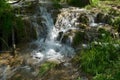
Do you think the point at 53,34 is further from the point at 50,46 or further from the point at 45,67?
the point at 45,67

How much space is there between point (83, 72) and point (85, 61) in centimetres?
34

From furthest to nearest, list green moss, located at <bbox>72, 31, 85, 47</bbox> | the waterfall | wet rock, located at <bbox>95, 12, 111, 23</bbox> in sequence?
wet rock, located at <bbox>95, 12, 111, 23</bbox> → green moss, located at <bbox>72, 31, 85, 47</bbox> → the waterfall

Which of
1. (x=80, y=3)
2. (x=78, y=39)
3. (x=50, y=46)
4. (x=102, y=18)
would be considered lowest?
(x=50, y=46)

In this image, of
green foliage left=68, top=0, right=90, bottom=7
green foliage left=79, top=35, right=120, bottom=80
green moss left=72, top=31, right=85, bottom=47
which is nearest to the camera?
green foliage left=79, top=35, right=120, bottom=80

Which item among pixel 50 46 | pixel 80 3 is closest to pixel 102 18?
pixel 80 3

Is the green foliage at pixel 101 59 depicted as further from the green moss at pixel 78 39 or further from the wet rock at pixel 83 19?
the wet rock at pixel 83 19

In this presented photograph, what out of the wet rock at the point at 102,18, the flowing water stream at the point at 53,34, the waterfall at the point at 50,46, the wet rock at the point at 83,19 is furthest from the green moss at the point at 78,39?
the wet rock at the point at 102,18

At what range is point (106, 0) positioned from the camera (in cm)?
1455

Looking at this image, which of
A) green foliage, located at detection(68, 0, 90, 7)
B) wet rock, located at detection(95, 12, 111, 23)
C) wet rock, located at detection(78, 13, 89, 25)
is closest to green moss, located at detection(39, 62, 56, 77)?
wet rock, located at detection(78, 13, 89, 25)

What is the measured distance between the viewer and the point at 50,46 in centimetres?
912

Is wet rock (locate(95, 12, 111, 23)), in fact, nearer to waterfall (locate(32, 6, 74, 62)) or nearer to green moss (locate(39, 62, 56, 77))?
waterfall (locate(32, 6, 74, 62))

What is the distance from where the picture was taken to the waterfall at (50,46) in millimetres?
8078

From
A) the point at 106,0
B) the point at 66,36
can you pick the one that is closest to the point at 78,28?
the point at 66,36

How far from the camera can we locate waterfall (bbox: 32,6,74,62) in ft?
26.5
